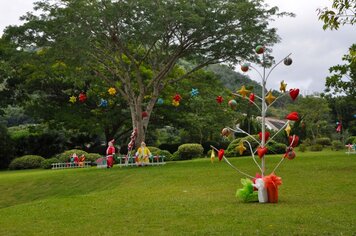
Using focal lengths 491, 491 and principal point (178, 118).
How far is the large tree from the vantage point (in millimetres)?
21562

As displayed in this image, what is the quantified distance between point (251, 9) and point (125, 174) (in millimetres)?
9569

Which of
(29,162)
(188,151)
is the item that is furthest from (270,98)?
(29,162)

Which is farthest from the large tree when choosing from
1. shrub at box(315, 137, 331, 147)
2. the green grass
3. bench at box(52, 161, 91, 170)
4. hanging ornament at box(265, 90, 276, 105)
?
shrub at box(315, 137, 331, 147)

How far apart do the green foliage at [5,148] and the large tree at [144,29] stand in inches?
416

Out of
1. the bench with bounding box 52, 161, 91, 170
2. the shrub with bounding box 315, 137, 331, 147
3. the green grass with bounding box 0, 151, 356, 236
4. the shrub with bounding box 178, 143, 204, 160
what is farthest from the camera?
the shrub with bounding box 315, 137, 331, 147

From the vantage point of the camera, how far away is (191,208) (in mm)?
10148

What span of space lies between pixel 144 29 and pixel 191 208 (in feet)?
41.9

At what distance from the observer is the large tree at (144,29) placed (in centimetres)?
2156

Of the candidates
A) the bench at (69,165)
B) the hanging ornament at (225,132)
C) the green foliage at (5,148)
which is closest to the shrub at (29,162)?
the bench at (69,165)

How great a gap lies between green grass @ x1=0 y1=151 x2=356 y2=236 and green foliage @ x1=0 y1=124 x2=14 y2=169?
15.3 metres

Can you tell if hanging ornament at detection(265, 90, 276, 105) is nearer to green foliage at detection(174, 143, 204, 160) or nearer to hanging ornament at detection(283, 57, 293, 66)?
hanging ornament at detection(283, 57, 293, 66)

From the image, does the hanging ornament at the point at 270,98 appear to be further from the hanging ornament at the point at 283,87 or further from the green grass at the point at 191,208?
the green grass at the point at 191,208

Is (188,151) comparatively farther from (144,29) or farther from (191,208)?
(191,208)

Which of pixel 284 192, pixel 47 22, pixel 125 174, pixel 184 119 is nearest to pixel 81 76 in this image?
pixel 47 22
